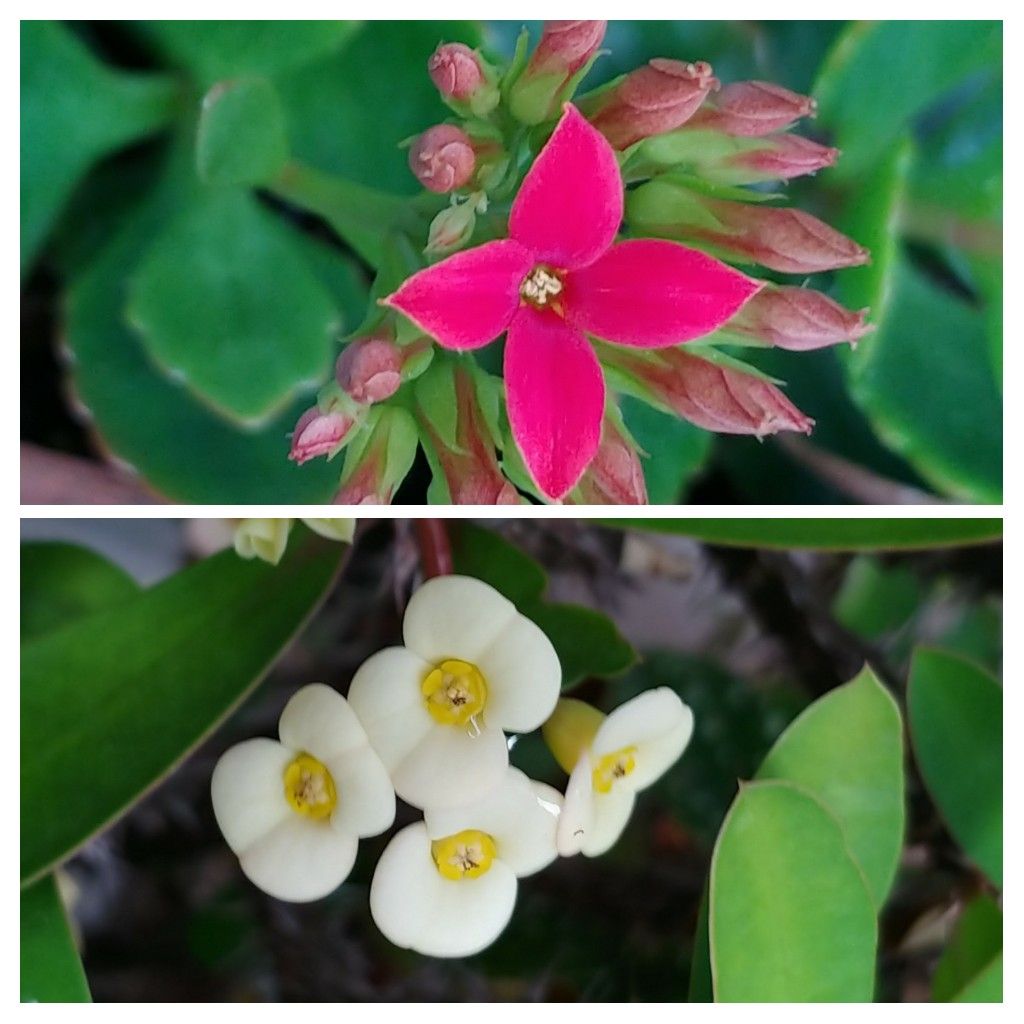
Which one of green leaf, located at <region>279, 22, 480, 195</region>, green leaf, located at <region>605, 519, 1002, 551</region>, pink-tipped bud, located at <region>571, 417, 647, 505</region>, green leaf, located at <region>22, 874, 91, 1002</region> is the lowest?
green leaf, located at <region>22, 874, 91, 1002</region>

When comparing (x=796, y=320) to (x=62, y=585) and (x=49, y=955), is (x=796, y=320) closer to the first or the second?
(x=62, y=585)

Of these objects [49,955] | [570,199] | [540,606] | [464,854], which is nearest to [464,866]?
[464,854]

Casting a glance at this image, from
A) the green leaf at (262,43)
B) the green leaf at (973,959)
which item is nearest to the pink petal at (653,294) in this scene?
the green leaf at (262,43)

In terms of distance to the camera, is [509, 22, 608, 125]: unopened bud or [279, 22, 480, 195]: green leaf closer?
[509, 22, 608, 125]: unopened bud

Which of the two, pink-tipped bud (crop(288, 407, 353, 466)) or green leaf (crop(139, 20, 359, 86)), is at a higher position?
green leaf (crop(139, 20, 359, 86))

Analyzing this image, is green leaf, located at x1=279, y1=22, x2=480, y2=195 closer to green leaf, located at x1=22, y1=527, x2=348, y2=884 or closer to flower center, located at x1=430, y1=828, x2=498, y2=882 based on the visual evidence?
green leaf, located at x1=22, y1=527, x2=348, y2=884

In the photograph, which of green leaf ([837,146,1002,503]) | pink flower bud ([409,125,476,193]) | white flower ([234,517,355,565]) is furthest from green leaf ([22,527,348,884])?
green leaf ([837,146,1002,503])
